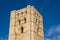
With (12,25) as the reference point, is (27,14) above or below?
above

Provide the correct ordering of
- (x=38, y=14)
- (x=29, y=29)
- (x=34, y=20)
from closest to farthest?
(x=29, y=29) < (x=34, y=20) < (x=38, y=14)

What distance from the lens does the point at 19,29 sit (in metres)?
31.5

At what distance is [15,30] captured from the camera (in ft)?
104

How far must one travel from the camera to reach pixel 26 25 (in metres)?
30.9

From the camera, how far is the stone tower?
29.9 meters

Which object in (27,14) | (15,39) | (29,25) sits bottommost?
(15,39)

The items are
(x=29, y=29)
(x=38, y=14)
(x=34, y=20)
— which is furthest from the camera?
(x=38, y=14)

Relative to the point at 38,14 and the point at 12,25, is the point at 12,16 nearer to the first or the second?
the point at 12,25

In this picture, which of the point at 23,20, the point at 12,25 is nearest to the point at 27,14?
the point at 23,20

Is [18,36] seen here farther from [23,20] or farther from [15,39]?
[23,20]

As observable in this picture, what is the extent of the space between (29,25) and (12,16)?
5.05 metres

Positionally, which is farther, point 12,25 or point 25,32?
point 12,25

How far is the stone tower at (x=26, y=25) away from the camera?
29.9 m

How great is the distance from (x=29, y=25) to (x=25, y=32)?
1.42 m
